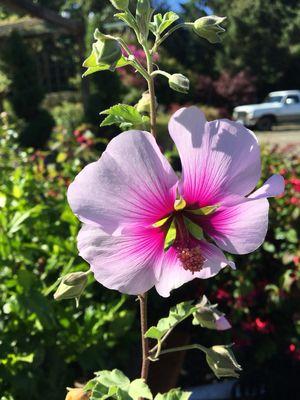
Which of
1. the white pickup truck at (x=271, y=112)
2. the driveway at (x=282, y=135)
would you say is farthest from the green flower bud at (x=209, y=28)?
the white pickup truck at (x=271, y=112)

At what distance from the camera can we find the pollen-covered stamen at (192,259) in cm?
83

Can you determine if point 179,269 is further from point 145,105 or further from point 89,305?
point 89,305

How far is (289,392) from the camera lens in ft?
8.55

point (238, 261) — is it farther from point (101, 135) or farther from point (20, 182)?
point (101, 135)

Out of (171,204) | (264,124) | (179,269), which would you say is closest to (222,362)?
(179,269)

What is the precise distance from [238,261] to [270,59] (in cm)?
2637

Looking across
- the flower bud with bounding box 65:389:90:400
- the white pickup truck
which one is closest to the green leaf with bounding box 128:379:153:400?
the flower bud with bounding box 65:389:90:400

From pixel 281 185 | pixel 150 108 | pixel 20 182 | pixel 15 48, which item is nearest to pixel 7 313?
pixel 20 182

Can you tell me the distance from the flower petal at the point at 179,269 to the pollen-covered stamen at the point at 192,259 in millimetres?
50

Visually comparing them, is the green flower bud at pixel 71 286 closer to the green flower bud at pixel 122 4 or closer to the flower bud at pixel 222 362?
the flower bud at pixel 222 362

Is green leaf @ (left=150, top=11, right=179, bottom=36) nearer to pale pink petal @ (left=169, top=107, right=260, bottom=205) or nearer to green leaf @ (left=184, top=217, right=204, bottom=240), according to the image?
pale pink petal @ (left=169, top=107, right=260, bottom=205)

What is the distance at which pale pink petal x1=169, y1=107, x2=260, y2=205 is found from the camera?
0.79 metres

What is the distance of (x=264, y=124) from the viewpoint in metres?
19.1

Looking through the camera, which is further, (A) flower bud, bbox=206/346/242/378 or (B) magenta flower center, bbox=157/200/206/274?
(A) flower bud, bbox=206/346/242/378
